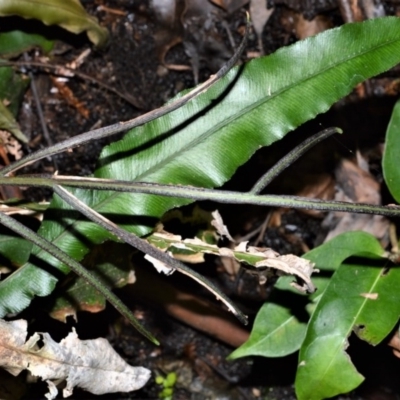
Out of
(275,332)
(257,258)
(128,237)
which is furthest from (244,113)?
(275,332)

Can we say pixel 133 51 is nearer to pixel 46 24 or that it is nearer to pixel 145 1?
pixel 145 1

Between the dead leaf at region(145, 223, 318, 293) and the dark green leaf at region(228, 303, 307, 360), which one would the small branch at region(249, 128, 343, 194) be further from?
the dark green leaf at region(228, 303, 307, 360)

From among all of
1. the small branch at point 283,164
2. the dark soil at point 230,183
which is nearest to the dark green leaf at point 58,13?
the dark soil at point 230,183

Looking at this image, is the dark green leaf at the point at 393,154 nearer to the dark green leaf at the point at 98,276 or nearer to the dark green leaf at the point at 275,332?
the dark green leaf at the point at 275,332

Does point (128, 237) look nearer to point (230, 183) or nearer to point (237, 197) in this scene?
point (237, 197)

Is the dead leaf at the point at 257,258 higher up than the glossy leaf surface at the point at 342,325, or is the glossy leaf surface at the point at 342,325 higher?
the dead leaf at the point at 257,258

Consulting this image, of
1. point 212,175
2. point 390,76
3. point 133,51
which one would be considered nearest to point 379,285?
point 212,175
